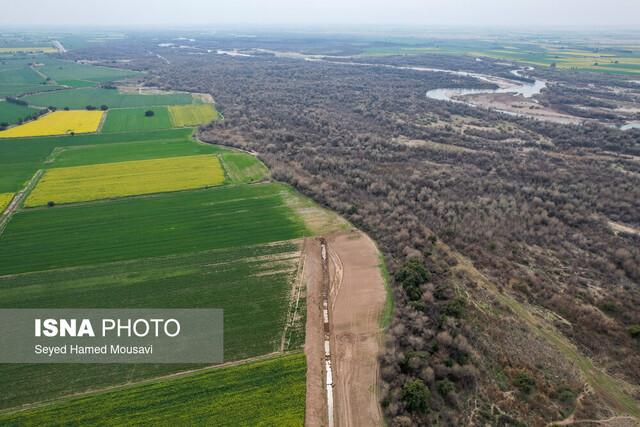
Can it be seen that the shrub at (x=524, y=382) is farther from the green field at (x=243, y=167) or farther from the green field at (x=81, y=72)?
the green field at (x=81, y=72)

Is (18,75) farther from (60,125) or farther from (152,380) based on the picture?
(152,380)

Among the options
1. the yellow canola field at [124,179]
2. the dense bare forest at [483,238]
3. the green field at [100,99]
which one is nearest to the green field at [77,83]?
the green field at [100,99]

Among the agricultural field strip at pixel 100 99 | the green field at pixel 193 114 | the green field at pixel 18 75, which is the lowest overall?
the green field at pixel 193 114

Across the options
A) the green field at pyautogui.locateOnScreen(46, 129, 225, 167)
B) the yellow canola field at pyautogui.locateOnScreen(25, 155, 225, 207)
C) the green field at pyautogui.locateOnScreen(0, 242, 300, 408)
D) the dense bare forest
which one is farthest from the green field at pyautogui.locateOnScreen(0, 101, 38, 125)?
the green field at pyautogui.locateOnScreen(0, 242, 300, 408)

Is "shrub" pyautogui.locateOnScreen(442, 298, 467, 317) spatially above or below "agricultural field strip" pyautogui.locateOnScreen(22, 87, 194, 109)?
below

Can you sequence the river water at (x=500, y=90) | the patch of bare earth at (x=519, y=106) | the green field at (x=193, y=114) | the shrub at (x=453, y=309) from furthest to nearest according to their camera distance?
the river water at (x=500, y=90), the patch of bare earth at (x=519, y=106), the green field at (x=193, y=114), the shrub at (x=453, y=309)

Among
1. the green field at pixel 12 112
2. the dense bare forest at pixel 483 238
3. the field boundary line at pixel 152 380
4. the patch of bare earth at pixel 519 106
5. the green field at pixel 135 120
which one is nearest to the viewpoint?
the field boundary line at pixel 152 380

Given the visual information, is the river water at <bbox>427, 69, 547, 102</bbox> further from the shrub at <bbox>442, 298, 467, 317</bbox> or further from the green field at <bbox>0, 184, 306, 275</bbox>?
the shrub at <bbox>442, 298, 467, 317</bbox>
